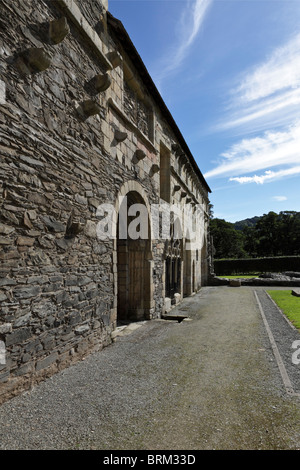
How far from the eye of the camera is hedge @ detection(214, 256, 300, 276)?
103 ft

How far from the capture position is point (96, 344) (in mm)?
5656

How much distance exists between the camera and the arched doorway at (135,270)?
28.7 ft

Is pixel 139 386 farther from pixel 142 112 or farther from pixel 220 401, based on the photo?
pixel 142 112

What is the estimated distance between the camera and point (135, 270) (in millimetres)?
8891

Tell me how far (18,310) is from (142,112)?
729 cm

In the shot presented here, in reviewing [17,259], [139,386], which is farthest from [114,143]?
[139,386]
